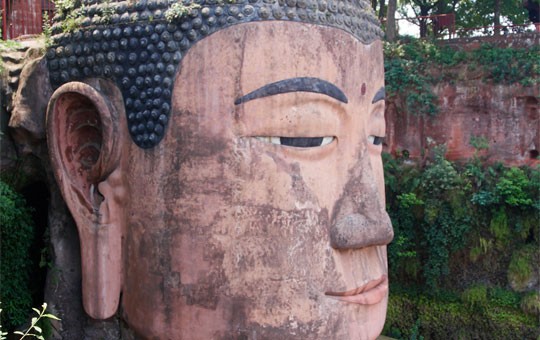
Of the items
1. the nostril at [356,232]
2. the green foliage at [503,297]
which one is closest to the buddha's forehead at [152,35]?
the nostril at [356,232]

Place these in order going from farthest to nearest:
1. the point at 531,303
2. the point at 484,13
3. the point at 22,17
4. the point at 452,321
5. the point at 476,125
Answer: the point at 484,13, the point at 476,125, the point at 452,321, the point at 531,303, the point at 22,17

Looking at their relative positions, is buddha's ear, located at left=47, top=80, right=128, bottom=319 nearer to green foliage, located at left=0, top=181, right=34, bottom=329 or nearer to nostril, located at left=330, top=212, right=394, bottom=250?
green foliage, located at left=0, top=181, right=34, bottom=329

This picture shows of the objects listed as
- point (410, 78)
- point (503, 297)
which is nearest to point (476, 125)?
point (410, 78)

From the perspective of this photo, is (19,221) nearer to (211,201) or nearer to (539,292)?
(211,201)

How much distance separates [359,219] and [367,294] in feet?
1.75

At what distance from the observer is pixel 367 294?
4332 mm

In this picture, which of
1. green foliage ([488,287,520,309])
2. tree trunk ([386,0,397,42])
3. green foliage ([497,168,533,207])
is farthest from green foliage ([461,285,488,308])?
tree trunk ([386,0,397,42])

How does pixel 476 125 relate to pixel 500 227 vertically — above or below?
above

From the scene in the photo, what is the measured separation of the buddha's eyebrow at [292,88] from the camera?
4027 mm

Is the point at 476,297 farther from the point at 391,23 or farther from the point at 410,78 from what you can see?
the point at 391,23

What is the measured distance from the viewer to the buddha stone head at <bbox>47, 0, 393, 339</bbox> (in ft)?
13.2

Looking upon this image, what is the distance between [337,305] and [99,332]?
172 centimetres

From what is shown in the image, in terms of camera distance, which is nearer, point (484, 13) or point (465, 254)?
point (465, 254)

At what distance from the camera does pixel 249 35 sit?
4.05 metres
